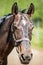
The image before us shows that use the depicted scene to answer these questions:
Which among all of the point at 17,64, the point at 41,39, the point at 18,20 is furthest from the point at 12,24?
the point at 41,39

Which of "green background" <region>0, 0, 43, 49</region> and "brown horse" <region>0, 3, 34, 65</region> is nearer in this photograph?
"brown horse" <region>0, 3, 34, 65</region>

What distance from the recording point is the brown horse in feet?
15.8

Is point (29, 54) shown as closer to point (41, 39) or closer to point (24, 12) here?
point (24, 12)

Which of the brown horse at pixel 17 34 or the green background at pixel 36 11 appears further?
the green background at pixel 36 11

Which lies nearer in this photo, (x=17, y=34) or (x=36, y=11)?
(x=17, y=34)

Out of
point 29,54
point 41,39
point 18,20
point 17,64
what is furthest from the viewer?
point 41,39

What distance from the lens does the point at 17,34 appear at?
4938mm

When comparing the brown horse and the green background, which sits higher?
the brown horse

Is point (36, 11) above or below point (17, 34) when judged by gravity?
below

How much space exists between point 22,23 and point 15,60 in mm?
5681

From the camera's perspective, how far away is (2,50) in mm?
5359

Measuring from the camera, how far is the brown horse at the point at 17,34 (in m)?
4.82

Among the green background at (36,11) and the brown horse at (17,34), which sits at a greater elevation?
the brown horse at (17,34)

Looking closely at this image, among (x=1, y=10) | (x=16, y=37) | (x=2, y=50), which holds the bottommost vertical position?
(x=1, y=10)
